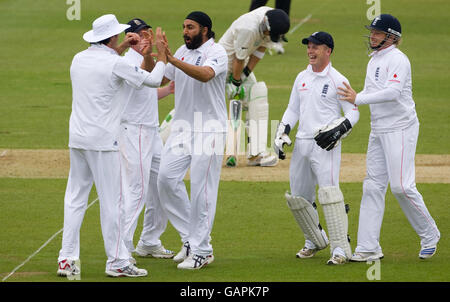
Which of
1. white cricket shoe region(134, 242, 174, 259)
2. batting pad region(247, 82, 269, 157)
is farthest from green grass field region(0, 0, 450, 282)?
batting pad region(247, 82, 269, 157)

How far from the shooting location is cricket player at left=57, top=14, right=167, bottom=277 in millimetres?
8648

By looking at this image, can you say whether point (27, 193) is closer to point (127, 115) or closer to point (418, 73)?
point (127, 115)

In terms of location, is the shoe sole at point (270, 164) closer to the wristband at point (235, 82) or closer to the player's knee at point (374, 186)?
the wristband at point (235, 82)

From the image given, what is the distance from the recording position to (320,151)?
31.4 ft

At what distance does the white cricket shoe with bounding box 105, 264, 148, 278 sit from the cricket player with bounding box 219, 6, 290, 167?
6061 millimetres

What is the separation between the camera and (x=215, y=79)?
950cm

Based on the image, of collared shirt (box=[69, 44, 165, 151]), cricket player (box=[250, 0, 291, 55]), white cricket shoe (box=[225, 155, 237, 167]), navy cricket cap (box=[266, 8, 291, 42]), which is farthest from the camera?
cricket player (box=[250, 0, 291, 55])

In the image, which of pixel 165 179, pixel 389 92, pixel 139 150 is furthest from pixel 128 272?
pixel 389 92

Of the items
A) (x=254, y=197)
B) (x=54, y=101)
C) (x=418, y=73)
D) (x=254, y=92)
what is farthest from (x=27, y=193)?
(x=418, y=73)

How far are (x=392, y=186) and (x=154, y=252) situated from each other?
2.45m

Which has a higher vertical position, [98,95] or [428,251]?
[98,95]

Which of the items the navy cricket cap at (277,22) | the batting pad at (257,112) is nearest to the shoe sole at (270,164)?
the batting pad at (257,112)

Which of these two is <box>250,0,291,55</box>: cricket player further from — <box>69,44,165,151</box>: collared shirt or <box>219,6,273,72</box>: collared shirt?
<box>69,44,165,151</box>: collared shirt

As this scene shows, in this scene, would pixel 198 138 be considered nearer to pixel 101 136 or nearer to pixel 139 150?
pixel 139 150
